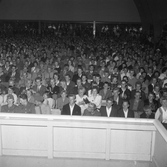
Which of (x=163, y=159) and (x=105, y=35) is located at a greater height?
(x=105, y=35)

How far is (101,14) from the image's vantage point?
22750mm

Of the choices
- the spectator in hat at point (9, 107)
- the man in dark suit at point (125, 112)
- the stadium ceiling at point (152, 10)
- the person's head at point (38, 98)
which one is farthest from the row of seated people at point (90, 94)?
the stadium ceiling at point (152, 10)

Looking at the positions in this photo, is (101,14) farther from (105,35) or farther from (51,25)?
(51,25)

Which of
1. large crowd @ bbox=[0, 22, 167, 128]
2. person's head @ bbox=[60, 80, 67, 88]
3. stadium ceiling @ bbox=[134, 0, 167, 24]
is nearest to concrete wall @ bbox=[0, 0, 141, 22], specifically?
stadium ceiling @ bbox=[134, 0, 167, 24]

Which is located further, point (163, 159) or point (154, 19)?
point (154, 19)

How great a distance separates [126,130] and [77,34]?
843 inches

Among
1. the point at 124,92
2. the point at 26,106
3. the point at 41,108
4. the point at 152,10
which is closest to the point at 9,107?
the point at 26,106

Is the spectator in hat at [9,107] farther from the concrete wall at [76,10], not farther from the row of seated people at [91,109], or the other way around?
the concrete wall at [76,10]

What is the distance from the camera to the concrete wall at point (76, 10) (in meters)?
22.7

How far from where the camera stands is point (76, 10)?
75.4 feet

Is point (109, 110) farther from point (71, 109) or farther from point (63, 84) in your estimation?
point (63, 84)

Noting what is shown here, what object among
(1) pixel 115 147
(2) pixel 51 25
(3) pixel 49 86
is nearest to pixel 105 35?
(2) pixel 51 25

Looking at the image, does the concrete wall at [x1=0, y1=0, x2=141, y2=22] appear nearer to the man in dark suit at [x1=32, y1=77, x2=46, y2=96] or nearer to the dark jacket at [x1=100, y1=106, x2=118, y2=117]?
the man in dark suit at [x1=32, y1=77, x2=46, y2=96]

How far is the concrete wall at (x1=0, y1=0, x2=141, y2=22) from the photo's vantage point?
22.7 metres
